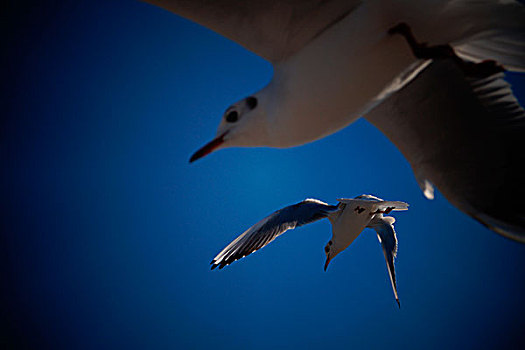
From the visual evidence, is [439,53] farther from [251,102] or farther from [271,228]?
[271,228]

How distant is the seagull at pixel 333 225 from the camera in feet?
4.26

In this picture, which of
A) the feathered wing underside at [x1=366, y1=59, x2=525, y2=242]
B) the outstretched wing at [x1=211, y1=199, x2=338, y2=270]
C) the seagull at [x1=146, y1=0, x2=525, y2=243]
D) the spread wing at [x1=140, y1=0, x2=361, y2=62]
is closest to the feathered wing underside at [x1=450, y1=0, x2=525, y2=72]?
the seagull at [x1=146, y1=0, x2=525, y2=243]

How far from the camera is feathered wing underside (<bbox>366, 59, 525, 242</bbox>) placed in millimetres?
731

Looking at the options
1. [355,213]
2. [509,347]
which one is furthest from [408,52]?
[509,347]

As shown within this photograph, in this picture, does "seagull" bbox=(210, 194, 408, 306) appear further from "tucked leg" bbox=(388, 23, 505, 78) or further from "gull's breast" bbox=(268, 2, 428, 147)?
"tucked leg" bbox=(388, 23, 505, 78)

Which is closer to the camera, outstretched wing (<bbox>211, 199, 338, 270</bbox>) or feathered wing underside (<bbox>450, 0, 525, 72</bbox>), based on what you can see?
feathered wing underside (<bbox>450, 0, 525, 72</bbox>)

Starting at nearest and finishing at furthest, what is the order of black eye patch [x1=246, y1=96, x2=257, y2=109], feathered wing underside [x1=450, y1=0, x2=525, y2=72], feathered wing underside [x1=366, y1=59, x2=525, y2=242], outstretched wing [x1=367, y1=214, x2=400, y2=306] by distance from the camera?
feathered wing underside [x1=450, y1=0, x2=525, y2=72] → black eye patch [x1=246, y1=96, x2=257, y2=109] → feathered wing underside [x1=366, y1=59, x2=525, y2=242] → outstretched wing [x1=367, y1=214, x2=400, y2=306]

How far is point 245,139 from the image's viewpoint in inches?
22.7

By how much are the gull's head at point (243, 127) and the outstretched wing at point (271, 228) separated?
70cm

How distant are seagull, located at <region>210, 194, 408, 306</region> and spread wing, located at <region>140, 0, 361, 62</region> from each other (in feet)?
2.87

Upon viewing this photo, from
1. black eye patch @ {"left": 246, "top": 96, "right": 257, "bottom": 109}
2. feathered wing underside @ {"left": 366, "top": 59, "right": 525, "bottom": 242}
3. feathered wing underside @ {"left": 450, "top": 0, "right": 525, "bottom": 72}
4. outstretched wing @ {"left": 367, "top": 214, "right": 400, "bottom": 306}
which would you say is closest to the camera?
feathered wing underside @ {"left": 450, "top": 0, "right": 525, "bottom": 72}

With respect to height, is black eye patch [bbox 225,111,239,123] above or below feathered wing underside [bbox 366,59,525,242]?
above

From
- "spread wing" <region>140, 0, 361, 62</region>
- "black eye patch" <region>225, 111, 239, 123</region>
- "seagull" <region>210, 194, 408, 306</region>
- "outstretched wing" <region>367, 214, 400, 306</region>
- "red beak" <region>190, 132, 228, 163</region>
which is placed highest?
"spread wing" <region>140, 0, 361, 62</region>

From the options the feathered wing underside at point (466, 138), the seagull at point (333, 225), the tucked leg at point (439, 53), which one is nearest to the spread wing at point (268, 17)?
the tucked leg at point (439, 53)
